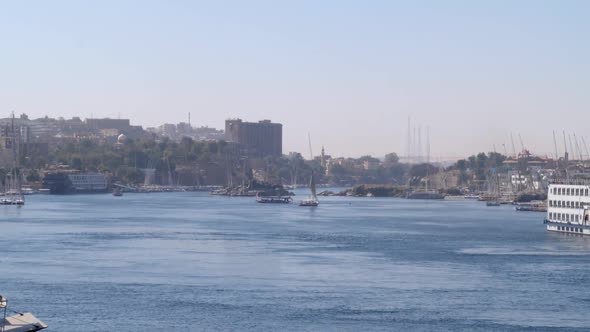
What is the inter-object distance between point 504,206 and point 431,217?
2046 centimetres

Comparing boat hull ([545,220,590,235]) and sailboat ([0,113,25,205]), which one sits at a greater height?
sailboat ([0,113,25,205])

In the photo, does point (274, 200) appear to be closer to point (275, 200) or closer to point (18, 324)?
point (275, 200)

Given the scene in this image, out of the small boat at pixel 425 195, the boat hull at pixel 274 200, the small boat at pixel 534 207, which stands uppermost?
the small boat at pixel 425 195

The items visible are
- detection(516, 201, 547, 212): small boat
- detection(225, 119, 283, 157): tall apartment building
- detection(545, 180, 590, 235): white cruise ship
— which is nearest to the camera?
detection(545, 180, 590, 235): white cruise ship

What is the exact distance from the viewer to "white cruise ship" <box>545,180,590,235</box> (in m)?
38.3

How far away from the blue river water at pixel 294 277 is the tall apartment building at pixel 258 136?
100 meters

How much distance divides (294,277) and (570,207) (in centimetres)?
1482

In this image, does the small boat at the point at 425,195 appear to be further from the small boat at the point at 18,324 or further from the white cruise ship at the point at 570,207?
the small boat at the point at 18,324

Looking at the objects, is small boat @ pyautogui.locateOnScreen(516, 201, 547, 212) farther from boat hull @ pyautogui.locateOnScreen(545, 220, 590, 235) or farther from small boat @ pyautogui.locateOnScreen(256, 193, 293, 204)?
boat hull @ pyautogui.locateOnScreen(545, 220, 590, 235)

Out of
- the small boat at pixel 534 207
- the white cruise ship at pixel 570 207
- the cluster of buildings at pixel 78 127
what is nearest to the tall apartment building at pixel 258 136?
the cluster of buildings at pixel 78 127

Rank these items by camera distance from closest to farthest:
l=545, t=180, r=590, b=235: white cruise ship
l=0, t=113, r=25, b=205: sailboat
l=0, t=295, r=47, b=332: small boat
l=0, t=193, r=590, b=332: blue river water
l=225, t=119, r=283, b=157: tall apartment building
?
l=0, t=295, r=47, b=332: small boat
l=0, t=193, r=590, b=332: blue river water
l=545, t=180, r=590, b=235: white cruise ship
l=0, t=113, r=25, b=205: sailboat
l=225, t=119, r=283, b=157: tall apartment building

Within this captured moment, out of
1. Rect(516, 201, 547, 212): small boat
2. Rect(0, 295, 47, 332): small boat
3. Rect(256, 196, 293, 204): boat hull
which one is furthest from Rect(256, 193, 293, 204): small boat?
Rect(0, 295, 47, 332): small boat

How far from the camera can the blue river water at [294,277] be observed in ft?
71.5

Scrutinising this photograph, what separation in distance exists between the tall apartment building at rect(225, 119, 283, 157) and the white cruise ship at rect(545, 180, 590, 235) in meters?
105
